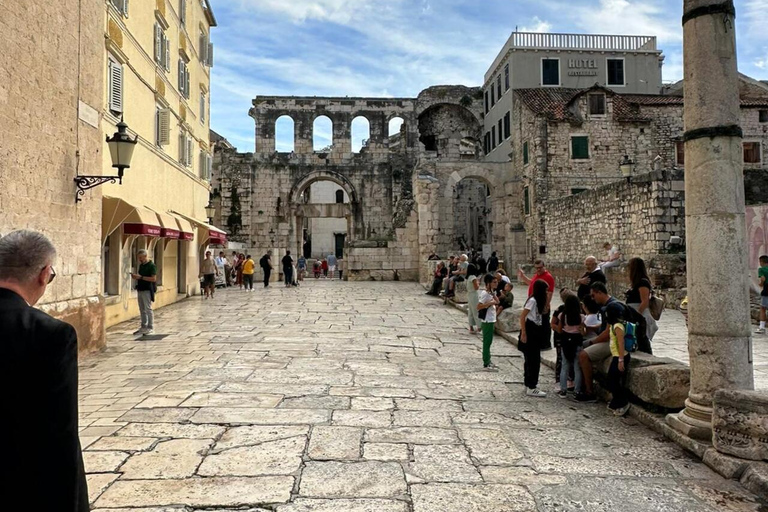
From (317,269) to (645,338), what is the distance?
2893 centimetres

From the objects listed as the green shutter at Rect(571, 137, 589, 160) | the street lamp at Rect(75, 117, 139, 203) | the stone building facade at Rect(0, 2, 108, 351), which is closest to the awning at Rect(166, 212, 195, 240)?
the stone building facade at Rect(0, 2, 108, 351)

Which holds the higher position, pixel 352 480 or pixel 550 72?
pixel 550 72

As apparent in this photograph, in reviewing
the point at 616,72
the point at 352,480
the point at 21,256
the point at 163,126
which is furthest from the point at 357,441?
the point at 616,72

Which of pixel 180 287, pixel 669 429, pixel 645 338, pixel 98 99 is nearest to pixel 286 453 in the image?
pixel 669 429

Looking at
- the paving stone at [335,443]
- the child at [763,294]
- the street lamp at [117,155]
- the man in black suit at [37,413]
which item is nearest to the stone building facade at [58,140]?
the street lamp at [117,155]

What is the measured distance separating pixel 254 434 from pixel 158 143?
38.0 ft

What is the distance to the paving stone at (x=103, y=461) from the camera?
3.71 metres

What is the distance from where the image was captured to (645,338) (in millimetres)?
5926

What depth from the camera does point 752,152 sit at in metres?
24.9

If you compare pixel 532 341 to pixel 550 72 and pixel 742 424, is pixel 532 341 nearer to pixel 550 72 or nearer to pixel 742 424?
pixel 742 424

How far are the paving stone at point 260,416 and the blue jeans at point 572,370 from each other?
2645 mm

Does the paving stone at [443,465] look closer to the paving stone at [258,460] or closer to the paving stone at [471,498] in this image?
the paving stone at [471,498]

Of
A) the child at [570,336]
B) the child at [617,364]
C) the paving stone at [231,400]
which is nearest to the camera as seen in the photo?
the child at [617,364]

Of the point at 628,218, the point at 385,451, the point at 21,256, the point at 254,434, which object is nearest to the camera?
the point at 21,256
